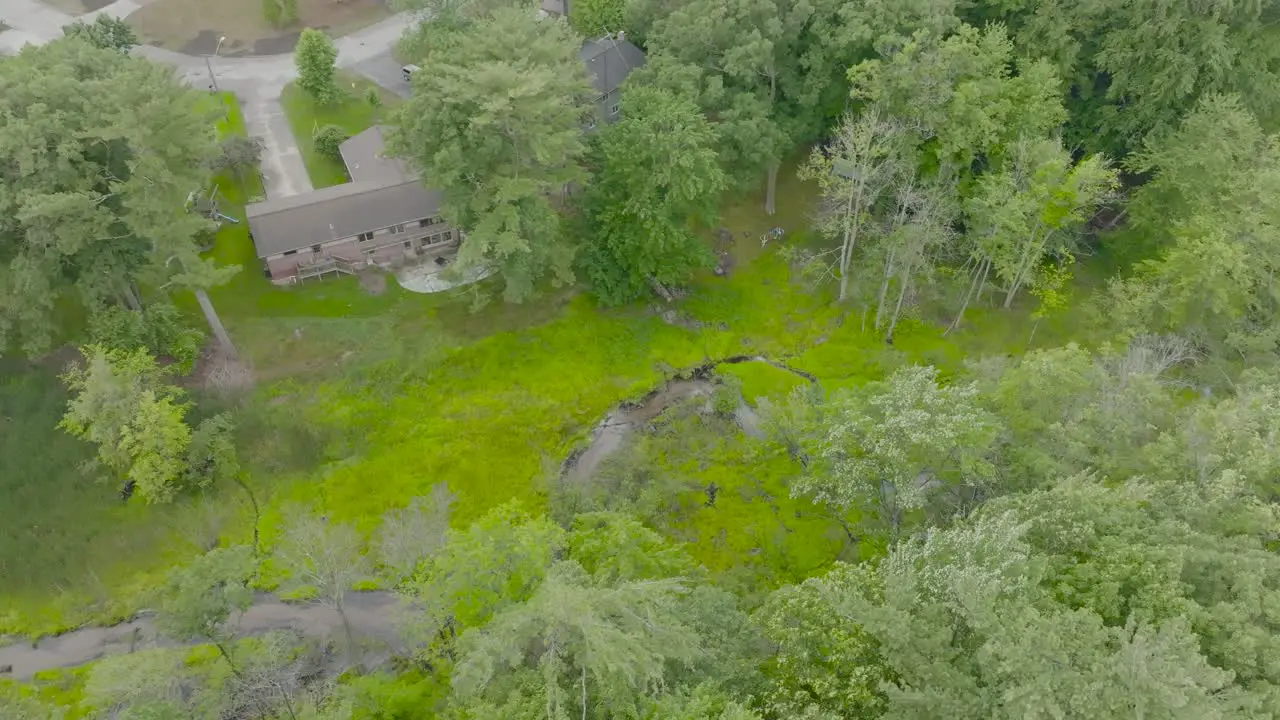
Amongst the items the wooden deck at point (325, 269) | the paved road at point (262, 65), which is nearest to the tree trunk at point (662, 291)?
the wooden deck at point (325, 269)

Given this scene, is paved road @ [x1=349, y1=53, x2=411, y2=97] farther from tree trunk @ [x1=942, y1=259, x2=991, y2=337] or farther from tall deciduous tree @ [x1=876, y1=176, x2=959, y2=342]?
tree trunk @ [x1=942, y1=259, x2=991, y2=337]

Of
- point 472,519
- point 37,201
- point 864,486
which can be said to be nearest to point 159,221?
Result: point 37,201

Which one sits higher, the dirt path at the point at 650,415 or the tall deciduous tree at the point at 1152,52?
the tall deciduous tree at the point at 1152,52

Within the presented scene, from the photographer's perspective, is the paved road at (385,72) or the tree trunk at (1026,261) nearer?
the tree trunk at (1026,261)

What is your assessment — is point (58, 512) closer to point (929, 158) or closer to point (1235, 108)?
point (929, 158)

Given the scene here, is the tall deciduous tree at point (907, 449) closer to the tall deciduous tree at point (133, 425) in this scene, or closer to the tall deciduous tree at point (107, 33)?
the tall deciduous tree at point (133, 425)

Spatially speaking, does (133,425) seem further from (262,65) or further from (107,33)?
(262,65)

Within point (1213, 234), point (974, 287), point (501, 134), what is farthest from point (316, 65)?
point (1213, 234)
